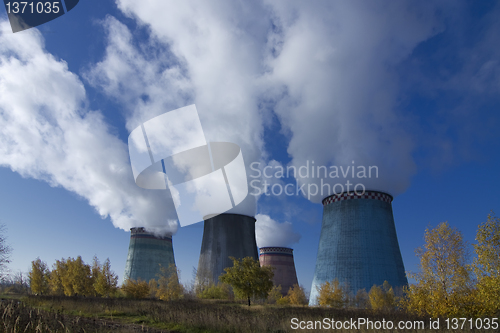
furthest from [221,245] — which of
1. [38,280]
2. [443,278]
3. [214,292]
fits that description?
[443,278]

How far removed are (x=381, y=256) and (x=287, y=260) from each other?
20.3m

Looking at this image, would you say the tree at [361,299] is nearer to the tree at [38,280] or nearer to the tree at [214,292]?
the tree at [214,292]

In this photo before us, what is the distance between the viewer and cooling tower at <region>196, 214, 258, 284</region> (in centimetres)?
2622

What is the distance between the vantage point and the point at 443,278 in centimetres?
765

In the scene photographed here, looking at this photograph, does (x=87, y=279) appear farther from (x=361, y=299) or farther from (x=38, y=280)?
(x=361, y=299)

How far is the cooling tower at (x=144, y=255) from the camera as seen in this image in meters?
30.9

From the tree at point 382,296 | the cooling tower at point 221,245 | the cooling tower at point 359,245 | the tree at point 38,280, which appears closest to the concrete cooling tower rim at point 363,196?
the cooling tower at point 359,245

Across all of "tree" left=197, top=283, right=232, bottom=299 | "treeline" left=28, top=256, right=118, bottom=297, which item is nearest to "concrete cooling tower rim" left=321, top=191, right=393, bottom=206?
"tree" left=197, top=283, right=232, bottom=299

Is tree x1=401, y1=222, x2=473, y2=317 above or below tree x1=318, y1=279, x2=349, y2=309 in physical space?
above

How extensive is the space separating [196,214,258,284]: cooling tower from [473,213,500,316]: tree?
2048cm

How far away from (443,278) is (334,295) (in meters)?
11.0

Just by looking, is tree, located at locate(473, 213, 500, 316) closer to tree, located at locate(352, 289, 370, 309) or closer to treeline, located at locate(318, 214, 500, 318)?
treeline, located at locate(318, 214, 500, 318)

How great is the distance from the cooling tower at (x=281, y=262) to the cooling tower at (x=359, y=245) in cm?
1662

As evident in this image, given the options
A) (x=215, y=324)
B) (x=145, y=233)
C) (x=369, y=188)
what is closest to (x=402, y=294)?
(x=369, y=188)
